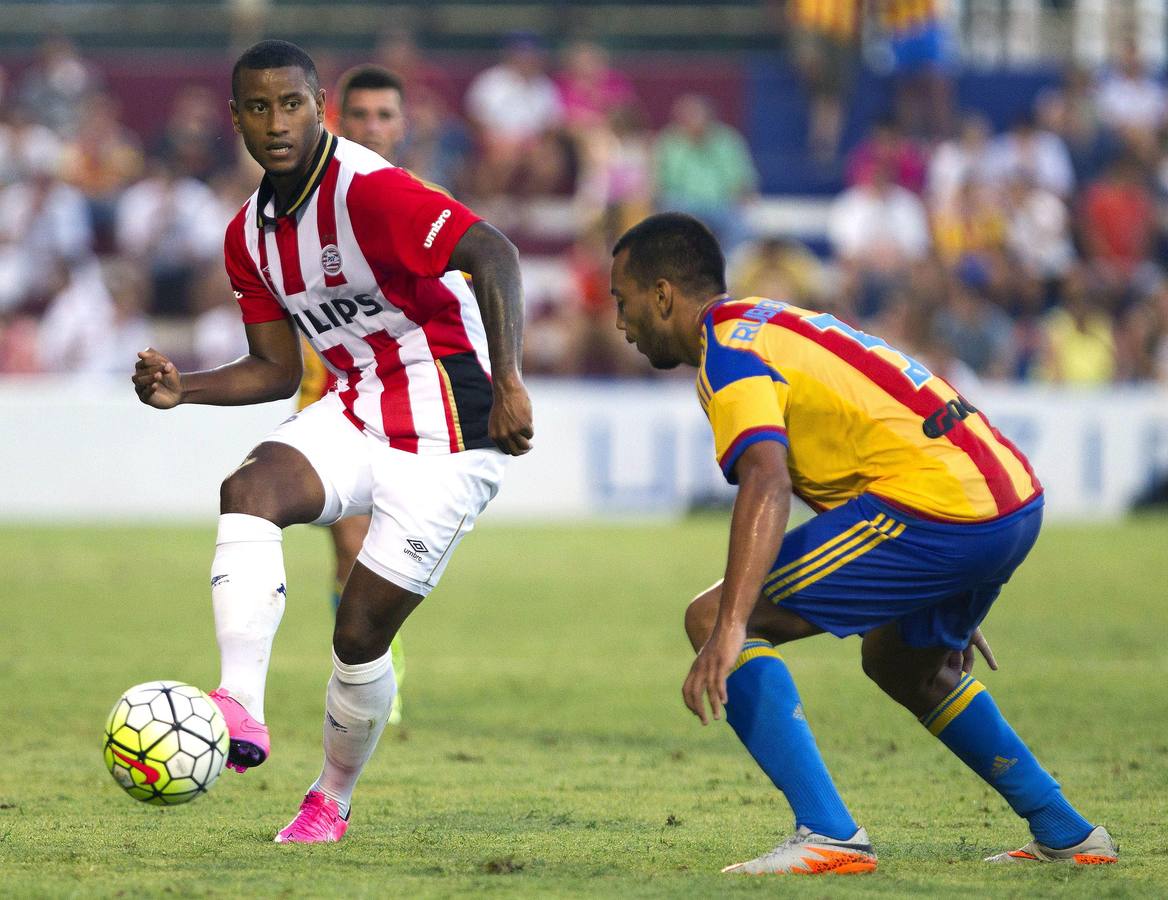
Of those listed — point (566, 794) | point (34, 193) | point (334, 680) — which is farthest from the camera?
point (34, 193)

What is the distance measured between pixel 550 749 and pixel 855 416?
2.75 meters

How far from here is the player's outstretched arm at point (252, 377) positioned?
5.36 metres

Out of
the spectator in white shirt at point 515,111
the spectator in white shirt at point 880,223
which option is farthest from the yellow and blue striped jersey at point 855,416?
the spectator in white shirt at point 515,111

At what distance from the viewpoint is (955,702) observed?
16.4 ft

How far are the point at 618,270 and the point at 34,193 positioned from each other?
588 inches

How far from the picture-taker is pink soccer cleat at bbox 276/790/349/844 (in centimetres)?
517

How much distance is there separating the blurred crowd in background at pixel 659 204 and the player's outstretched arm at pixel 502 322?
38.7ft

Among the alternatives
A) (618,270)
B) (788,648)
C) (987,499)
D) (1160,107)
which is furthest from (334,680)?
(1160,107)

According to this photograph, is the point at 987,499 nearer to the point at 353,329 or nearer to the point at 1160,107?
the point at 353,329

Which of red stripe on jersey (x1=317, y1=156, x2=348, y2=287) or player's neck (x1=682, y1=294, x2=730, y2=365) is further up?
red stripe on jersey (x1=317, y1=156, x2=348, y2=287)

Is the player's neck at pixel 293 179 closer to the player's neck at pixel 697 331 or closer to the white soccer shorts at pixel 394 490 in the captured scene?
the white soccer shorts at pixel 394 490

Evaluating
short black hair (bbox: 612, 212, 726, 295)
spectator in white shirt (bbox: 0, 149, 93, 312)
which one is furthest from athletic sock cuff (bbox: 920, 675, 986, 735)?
spectator in white shirt (bbox: 0, 149, 93, 312)

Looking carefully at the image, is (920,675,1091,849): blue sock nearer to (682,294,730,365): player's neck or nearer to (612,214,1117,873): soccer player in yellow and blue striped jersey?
(612,214,1117,873): soccer player in yellow and blue striped jersey

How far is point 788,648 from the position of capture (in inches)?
391
